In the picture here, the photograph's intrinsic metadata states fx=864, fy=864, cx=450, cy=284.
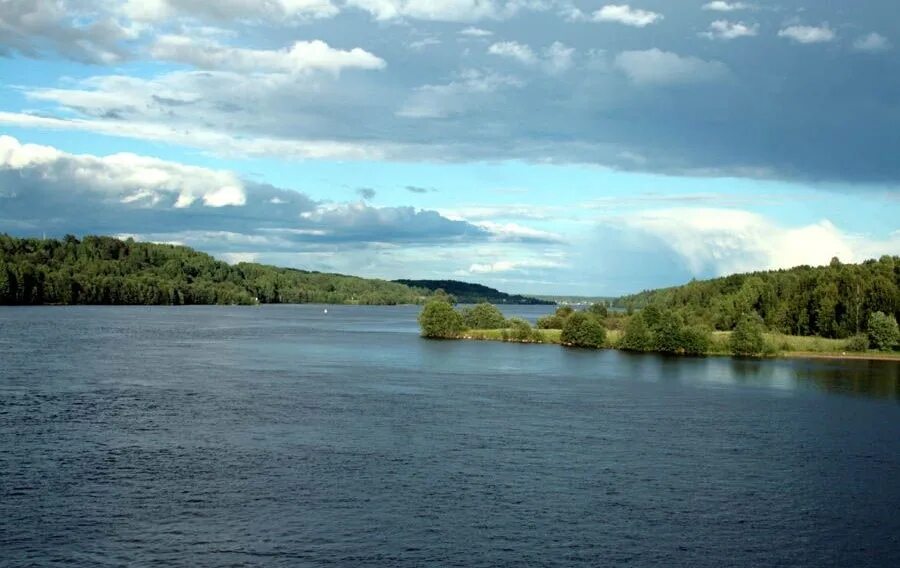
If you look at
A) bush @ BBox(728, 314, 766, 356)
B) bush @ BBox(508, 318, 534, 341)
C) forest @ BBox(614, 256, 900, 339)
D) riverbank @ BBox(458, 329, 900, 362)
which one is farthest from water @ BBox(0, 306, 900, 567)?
bush @ BBox(508, 318, 534, 341)

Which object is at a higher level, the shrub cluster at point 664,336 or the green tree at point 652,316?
the green tree at point 652,316

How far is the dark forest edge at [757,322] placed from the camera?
411 ft

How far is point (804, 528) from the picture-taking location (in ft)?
120

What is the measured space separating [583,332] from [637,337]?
9.63 m

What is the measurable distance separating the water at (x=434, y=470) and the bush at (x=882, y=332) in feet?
140

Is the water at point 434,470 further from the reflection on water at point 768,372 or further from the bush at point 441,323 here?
the bush at point 441,323

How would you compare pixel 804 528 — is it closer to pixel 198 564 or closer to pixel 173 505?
pixel 198 564

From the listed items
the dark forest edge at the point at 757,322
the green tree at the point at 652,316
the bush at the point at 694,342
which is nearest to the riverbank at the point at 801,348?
the dark forest edge at the point at 757,322

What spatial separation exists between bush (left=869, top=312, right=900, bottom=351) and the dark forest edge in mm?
131

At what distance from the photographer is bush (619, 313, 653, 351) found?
126812 millimetres

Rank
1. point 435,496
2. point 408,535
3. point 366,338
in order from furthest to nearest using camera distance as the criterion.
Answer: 1. point 366,338
2. point 435,496
3. point 408,535

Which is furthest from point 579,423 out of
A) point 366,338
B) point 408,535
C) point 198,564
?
point 366,338

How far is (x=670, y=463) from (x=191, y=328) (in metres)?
123

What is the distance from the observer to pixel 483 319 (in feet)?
518
